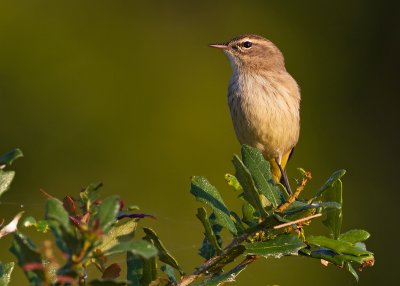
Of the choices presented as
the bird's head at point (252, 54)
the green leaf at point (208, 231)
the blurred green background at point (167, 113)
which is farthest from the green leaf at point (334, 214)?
the blurred green background at point (167, 113)

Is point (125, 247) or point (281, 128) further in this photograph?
point (281, 128)

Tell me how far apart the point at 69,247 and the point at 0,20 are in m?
5.64

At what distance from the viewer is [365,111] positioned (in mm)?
7590

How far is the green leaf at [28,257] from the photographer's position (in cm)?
116

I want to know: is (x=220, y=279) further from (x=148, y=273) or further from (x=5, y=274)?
(x=5, y=274)

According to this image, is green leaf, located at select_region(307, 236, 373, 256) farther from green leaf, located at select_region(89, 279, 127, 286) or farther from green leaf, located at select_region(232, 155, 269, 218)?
green leaf, located at select_region(89, 279, 127, 286)

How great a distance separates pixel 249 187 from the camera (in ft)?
5.23

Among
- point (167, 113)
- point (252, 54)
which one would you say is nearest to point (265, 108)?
point (252, 54)

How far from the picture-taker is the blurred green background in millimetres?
5871

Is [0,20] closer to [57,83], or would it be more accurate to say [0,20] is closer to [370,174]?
[57,83]

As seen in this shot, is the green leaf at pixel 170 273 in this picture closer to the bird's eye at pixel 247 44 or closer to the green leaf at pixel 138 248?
the green leaf at pixel 138 248

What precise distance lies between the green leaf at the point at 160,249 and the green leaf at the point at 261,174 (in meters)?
0.24

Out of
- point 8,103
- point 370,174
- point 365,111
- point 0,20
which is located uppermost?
point 0,20

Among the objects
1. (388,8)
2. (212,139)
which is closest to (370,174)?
(212,139)
